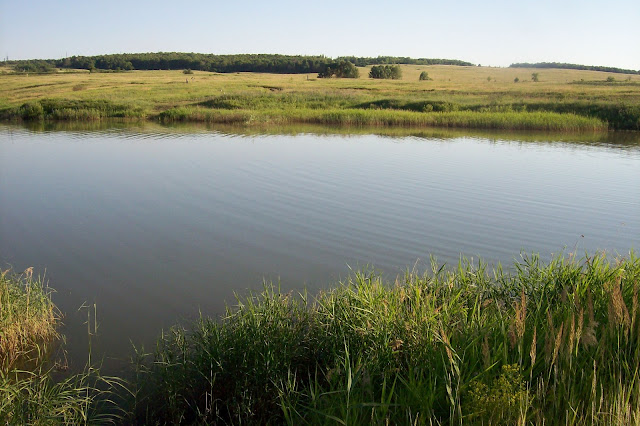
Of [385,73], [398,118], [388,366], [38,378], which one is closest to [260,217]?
[38,378]

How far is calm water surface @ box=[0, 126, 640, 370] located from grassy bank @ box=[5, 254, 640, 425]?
116cm

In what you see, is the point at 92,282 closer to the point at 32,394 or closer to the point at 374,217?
the point at 32,394

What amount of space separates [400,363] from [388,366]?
0.15 m

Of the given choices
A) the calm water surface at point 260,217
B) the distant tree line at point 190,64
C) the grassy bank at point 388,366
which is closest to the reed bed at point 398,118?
the calm water surface at point 260,217

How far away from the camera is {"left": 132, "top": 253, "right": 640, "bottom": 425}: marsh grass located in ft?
9.77

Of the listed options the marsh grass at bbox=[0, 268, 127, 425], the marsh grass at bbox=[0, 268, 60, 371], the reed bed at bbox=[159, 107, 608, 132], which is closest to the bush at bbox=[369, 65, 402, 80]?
the reed bed at bbox=[159, 107, 608, 132]

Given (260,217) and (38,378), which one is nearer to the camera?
(38,378)

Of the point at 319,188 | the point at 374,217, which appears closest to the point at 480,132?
the point at 319,188

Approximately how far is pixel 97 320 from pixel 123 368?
114cm

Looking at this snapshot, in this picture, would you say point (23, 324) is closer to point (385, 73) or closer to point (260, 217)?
point (260, 217)

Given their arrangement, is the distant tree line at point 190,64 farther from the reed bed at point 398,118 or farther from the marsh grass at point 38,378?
the marsh grass at point 38,378

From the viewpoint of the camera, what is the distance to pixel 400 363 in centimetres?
368

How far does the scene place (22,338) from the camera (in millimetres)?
4809

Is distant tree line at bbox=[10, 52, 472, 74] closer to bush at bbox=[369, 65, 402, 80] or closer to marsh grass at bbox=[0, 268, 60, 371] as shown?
bush at bbox=[369, 65, 402, 80]
